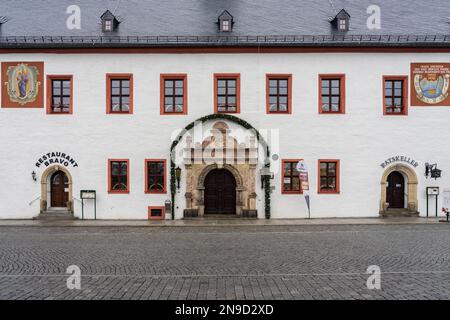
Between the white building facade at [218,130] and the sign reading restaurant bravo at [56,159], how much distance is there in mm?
74

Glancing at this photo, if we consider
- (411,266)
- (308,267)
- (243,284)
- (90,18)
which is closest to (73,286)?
(243,284)

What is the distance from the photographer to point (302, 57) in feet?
61.0

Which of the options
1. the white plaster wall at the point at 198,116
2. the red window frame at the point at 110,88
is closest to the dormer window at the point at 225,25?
the white plaster wall at the point at 198,116

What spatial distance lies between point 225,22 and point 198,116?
5.42 meters

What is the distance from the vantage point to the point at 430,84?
1880 centimetres

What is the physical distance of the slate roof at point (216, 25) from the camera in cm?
1847

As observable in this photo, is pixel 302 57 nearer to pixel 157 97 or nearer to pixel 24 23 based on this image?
pixel 157 97

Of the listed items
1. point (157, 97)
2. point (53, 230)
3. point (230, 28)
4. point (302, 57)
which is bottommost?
point (53, 230)

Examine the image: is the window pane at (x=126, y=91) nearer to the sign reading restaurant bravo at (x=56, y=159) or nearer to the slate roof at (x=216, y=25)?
the slate roof at (x=216, y=25)

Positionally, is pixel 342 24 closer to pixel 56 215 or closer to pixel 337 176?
pixel 337 176

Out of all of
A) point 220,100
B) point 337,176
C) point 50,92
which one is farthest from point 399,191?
point 50,92

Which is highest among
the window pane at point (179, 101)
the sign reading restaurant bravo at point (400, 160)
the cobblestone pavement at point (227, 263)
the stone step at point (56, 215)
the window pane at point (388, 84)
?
the window pane at point (388, 84)

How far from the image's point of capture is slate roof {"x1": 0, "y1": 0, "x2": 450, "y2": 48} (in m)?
18.5

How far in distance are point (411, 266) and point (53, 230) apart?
13.7 m
